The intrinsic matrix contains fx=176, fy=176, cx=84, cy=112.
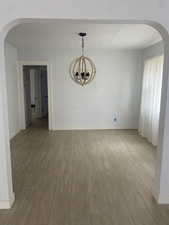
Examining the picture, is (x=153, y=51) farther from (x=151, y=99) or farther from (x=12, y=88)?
(x=12, y=88)

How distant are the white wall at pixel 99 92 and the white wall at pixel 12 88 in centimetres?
44

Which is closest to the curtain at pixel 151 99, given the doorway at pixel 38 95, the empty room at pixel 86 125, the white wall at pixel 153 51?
the empty room at pixel 86 125

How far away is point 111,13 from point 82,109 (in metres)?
3.97

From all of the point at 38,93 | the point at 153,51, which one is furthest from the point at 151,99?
the point at 38,93

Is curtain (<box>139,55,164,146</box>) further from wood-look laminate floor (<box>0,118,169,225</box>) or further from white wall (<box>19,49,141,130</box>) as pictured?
white wall (<box>19,49,141,130</box>)

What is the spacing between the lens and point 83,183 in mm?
2717

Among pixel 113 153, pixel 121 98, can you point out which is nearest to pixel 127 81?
pixel 121 98

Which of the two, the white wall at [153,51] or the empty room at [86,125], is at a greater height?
the white wall at [153,51]

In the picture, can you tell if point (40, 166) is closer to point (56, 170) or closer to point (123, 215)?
point (56, 170)

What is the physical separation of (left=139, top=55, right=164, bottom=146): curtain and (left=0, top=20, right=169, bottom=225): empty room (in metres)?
0.03

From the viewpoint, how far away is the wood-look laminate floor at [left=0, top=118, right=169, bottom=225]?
2059 millimetres

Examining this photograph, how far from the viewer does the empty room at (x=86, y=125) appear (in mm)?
2221

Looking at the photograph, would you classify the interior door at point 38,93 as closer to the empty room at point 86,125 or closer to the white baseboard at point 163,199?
the empty room at point 86,125

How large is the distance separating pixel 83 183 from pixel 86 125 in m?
3.14
